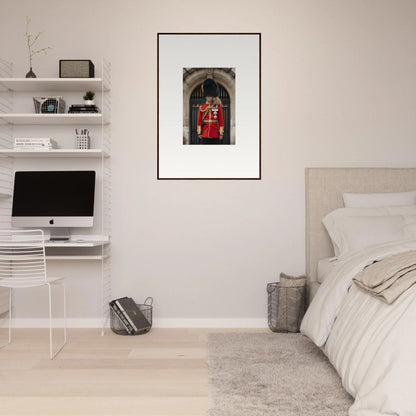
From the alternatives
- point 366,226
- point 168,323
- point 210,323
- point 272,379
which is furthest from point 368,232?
point 168,323

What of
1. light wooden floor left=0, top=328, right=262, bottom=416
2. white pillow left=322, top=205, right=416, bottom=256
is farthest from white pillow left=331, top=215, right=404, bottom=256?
light wooden floor left=0, top=328, right=262, bottom=416

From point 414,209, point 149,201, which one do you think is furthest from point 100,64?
point 414,209

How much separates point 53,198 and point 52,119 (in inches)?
23.5

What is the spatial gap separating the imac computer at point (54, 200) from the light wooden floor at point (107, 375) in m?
0.82

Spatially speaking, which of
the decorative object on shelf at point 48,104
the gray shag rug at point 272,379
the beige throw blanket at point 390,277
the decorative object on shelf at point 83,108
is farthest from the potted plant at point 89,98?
the beige throw blanket at point 390,277

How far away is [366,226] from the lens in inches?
134

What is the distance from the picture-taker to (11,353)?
324 cm

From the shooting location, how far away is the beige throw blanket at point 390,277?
7.20ft

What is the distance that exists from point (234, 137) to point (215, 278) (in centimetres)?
112

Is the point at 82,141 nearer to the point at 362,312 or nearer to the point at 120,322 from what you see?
the point at 120,322

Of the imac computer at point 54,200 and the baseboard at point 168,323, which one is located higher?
the imac computer at point 54,200

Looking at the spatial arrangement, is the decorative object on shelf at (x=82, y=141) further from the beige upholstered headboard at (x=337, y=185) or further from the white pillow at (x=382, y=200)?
the white pillow at (x=382, y=200)

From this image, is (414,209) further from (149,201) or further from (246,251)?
(149,201)

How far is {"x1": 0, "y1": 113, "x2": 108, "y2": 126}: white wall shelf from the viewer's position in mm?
3742
